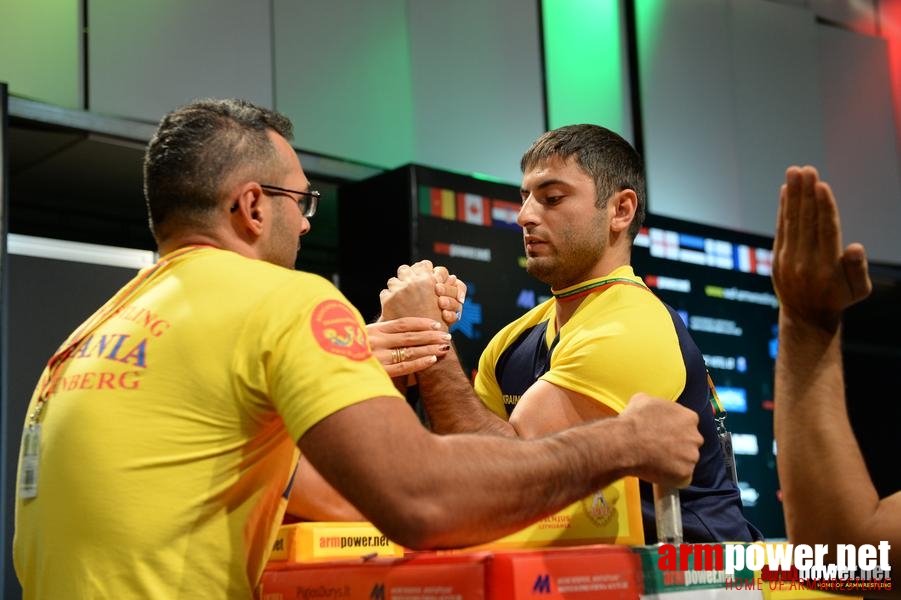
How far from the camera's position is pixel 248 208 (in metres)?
1.48

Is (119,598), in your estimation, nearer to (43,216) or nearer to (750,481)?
(43,216)

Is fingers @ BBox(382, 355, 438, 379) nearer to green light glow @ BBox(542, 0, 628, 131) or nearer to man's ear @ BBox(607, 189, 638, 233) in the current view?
man's ear @ BBox(607, 189, 638, 233)

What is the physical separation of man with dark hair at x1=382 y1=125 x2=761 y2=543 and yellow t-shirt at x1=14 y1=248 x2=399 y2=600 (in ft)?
2.27

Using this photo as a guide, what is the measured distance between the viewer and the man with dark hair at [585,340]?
1862mm

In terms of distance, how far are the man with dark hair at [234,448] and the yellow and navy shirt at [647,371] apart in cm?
57

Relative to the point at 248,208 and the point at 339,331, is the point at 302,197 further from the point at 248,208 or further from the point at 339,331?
the point at 339,331

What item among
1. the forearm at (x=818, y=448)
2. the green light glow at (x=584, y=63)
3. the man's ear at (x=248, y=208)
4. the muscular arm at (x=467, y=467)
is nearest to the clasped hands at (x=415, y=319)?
the man's ear at (x=248, y=208)

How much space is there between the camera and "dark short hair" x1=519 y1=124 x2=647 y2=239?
231 cm

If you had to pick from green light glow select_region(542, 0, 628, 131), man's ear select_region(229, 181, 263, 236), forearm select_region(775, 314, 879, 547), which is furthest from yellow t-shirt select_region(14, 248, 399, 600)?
green light glow select_region(542, 0, 628, 131)

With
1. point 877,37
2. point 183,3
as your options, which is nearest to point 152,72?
point 183,3

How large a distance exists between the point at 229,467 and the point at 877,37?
259 inches

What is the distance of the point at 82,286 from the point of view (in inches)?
148

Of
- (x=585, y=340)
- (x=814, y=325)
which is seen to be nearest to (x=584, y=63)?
(x=585, y=340)

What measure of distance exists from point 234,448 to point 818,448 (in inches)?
26.5
